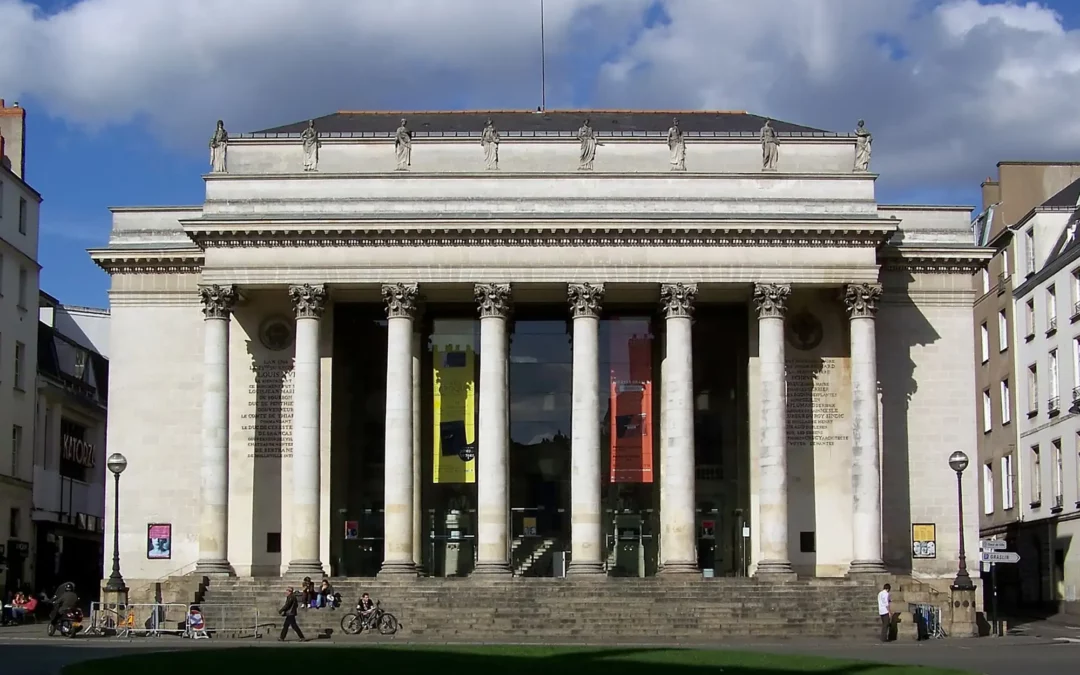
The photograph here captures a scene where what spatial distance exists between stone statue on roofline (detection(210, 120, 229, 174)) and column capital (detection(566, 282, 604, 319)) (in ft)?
44.2

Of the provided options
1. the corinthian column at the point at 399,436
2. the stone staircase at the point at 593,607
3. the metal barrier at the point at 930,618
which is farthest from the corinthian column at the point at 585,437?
the metal barrier at the point at 930,618

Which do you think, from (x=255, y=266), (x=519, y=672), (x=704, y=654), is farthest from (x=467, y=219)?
(x=519, y=672)

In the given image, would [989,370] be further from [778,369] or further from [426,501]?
[426,501]

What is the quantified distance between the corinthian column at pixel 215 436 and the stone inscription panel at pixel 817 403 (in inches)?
785

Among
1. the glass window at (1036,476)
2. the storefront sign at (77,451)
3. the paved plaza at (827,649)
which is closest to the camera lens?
the paved plaza at (827,649)

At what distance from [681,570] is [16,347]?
3194 cm

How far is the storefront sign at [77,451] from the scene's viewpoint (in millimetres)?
76750

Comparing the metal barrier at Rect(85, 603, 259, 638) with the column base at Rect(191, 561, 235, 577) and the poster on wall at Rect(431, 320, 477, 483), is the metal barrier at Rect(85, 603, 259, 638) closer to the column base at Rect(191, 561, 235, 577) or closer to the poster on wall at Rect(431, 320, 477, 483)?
the column base at Rect(191, 561, 235, 577)

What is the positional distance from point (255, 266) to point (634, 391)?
46.3 feet

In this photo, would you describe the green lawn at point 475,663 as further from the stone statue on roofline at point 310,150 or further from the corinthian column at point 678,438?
the stone statue on roofline at point 310,150

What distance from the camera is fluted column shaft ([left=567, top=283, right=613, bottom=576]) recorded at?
5588cm

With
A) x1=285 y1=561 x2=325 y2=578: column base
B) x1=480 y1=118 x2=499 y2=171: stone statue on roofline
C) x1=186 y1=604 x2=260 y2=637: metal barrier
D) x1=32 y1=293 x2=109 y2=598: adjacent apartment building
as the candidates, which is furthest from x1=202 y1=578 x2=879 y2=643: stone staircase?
x1=32 y1=293 x2=109 y2=598: adjacent apartment building

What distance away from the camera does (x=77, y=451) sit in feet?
258

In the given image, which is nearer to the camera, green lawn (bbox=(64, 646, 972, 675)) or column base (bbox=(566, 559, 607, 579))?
green lawn (bbox=(64, 646, 972, 675))
